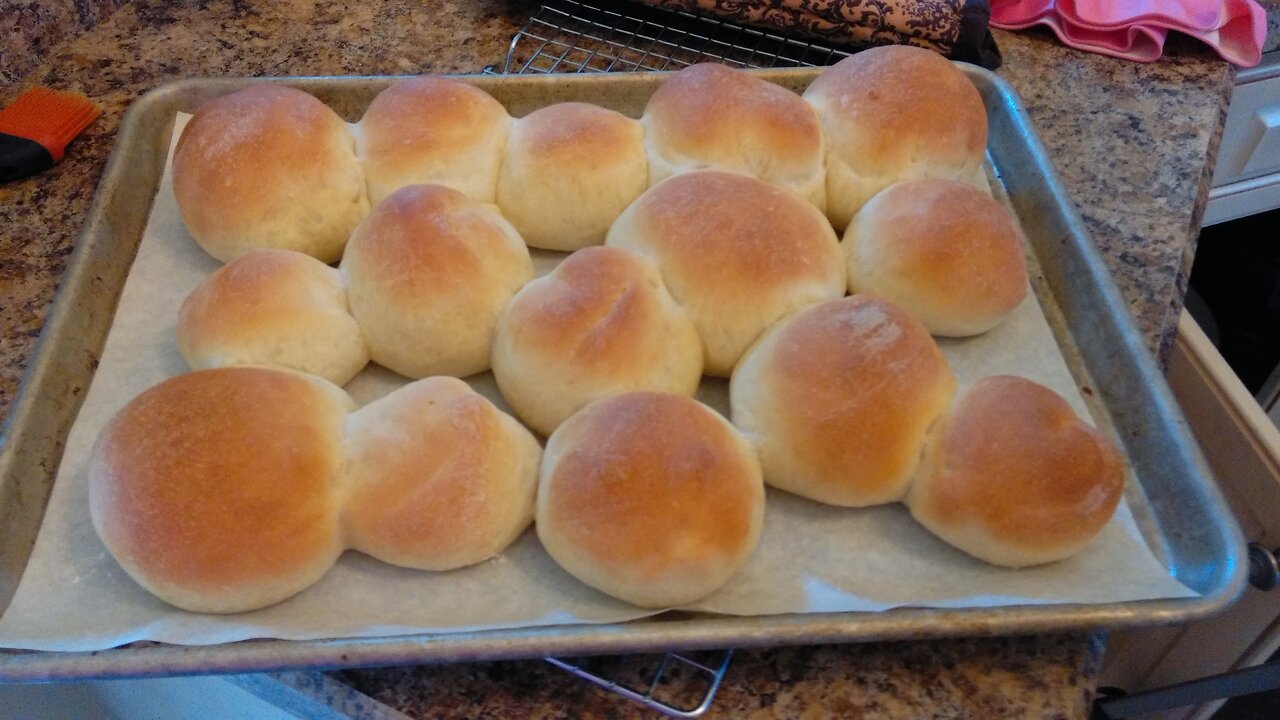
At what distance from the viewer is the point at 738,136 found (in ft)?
3.46

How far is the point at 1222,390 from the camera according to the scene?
4.41ft

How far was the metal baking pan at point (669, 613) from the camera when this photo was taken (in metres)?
0.72

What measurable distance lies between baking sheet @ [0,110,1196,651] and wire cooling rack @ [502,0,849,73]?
2.75ft

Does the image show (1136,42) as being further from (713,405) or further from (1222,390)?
(713,405)

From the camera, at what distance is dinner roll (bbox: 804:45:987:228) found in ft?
3.48

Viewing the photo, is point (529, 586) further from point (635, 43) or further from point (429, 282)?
point (635, 43)

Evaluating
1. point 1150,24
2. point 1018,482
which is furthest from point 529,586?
point 1150,24

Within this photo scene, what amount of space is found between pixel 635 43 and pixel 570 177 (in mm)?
531

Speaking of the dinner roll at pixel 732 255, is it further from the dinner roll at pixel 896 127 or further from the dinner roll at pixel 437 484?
the dinner roll at pixel 437 484

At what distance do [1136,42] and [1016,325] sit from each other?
0.77 metres

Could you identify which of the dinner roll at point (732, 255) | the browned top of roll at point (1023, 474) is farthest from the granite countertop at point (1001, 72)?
the dinner roll at point (732, 255)

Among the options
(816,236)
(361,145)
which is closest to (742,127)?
(816,236)

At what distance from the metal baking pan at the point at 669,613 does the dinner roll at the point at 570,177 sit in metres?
0.20

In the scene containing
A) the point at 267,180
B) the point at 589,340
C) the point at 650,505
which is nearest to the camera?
the point at 650,505
